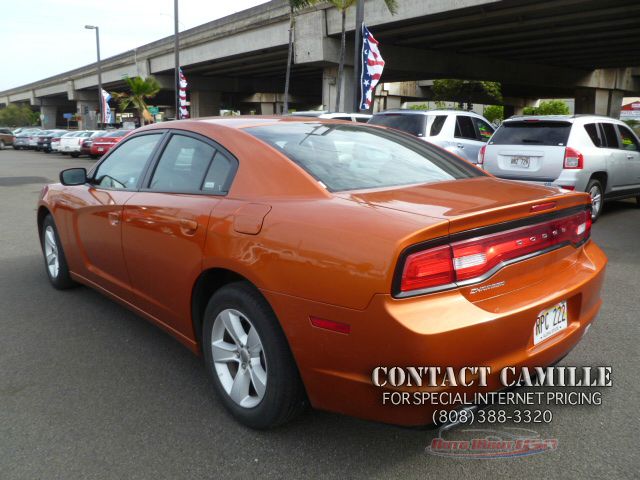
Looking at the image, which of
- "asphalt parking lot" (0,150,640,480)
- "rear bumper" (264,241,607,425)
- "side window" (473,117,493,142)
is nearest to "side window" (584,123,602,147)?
"side window" (473,117,493,142)

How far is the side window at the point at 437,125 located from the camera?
11.6 meters

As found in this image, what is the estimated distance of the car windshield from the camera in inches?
114

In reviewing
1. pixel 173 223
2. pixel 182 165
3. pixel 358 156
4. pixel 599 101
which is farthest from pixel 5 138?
pixel 358 156

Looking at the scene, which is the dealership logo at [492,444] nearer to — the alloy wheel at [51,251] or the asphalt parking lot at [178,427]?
the asphalt parking lot at [178,427]

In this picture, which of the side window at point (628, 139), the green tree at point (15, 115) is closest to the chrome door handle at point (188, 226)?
the side window at point (628, 139)

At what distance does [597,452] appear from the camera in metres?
2.56

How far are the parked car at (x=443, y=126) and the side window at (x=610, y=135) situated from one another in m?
2.77

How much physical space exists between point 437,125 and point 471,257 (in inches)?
393

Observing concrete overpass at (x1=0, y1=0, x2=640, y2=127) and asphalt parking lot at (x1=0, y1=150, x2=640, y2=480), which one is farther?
concrete overpass at (x1=0, y1=0, x2=640, y2=127)

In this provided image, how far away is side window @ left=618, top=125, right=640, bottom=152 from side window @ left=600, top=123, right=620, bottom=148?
228mm

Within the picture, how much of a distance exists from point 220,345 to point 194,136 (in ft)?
4.15

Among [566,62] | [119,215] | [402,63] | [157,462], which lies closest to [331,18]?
[402,63]

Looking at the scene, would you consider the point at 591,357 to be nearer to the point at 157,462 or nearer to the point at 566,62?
the point at 157,462

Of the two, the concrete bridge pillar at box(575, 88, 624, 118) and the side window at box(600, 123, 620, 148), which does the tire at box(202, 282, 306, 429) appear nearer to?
the side window at box(600, 123, 620, 148)
